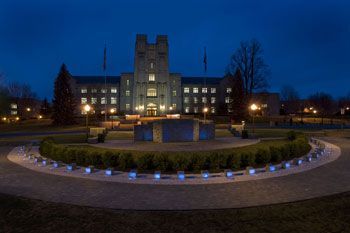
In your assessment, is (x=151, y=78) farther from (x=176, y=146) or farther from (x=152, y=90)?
(x=176, y=146)

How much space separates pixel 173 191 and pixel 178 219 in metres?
3.01

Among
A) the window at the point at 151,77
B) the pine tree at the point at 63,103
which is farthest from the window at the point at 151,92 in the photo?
the pine tree at the point at 63,103

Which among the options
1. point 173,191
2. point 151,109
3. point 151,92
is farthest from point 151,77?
point 173,191

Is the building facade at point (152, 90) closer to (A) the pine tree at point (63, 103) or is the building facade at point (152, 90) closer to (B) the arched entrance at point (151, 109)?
(B) the arched entrance at point (151, 109)

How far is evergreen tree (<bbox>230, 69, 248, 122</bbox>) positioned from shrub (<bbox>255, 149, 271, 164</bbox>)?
4399 centimetres

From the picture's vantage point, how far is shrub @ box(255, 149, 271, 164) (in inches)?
648

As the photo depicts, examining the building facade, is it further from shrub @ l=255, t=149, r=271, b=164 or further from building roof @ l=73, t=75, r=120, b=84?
shrub @ l=255, t=149, r=271, b=164

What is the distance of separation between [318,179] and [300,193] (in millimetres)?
2910

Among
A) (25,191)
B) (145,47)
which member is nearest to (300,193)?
(25,191)

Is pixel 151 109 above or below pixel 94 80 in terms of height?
below

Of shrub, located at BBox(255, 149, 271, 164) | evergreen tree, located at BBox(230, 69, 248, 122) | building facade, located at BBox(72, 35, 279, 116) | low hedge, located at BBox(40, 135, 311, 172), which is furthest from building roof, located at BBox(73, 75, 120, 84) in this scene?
shrub, located at BBox(255, 149, 271, 164)

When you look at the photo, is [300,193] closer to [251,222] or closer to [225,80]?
[251,222]

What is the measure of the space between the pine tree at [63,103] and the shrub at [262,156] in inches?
1937

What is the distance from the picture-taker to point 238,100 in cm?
6041
